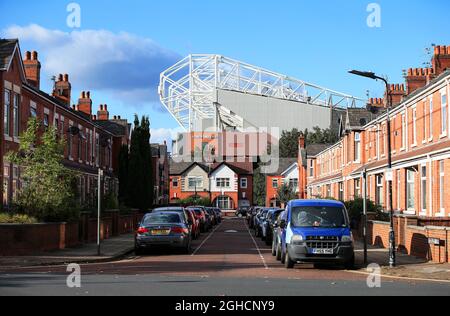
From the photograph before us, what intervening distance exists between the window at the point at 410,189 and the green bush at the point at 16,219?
18.3m

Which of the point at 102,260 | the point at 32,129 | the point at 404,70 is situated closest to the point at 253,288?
the point at 102,260

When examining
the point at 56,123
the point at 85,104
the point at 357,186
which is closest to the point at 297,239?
the point at 56,123

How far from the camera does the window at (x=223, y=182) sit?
4208 inches

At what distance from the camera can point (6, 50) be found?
1196 inches

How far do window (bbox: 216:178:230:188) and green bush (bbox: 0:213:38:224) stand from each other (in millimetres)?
82781

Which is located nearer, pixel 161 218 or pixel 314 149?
pixel 161 218

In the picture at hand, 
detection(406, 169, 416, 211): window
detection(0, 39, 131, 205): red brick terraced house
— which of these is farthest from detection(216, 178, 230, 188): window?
detection(406, 169, 416, 211): window

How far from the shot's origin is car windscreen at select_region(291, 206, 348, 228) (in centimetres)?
1956

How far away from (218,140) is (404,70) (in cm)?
8668

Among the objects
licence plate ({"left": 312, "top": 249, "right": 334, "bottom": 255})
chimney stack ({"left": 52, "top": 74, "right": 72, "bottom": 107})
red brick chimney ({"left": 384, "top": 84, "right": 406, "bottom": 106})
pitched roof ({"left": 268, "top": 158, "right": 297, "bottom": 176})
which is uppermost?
chimney stack ({"left": 52, "top": 74, "right": 72, "bottom": 107})

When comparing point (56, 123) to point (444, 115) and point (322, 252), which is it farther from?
point (322, 252)

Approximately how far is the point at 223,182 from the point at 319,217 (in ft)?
287

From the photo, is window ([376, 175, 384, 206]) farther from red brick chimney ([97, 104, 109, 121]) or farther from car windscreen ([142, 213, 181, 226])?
red brick chimney ([97, 104, 109, 121])

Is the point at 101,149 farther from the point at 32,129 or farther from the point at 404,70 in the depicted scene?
→ the point at 32,129
